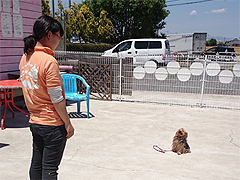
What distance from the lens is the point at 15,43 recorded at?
6.62 m

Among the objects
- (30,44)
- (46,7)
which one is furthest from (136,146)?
(46,7)

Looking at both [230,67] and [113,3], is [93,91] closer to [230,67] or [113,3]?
[230,67]

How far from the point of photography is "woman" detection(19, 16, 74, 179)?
76.9 inches

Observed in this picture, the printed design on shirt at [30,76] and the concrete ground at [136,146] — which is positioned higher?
the printed design on shirt at [30,76]

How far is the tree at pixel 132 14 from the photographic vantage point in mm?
29844

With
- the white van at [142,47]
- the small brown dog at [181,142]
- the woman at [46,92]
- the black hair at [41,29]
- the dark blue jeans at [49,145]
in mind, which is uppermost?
the white van at [142,47]

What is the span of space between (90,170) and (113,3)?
28.8m

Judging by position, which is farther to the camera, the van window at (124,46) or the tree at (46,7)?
the tree at (46,7)

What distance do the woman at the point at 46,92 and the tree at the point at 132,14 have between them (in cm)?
2912

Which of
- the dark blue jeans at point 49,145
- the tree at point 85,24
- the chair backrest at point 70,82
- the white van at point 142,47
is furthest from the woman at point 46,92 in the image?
the tree at point 85,24

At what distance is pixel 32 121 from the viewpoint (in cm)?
212

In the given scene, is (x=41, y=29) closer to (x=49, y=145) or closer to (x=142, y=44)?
(x=49, y=145)

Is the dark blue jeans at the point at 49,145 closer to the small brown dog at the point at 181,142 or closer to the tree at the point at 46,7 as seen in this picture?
the small brown dog at the point at 181,142

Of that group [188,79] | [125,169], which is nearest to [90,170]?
[125,169]
